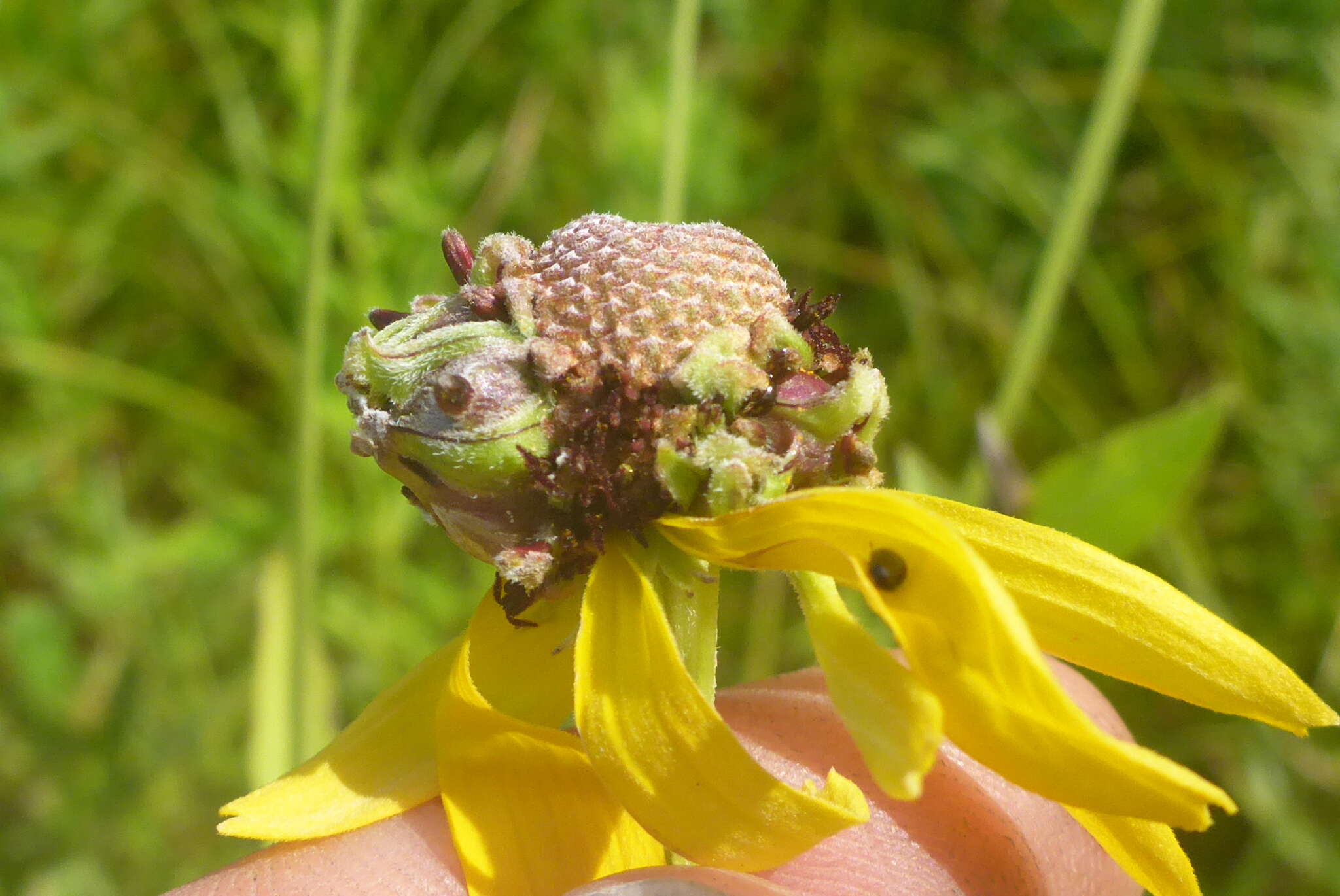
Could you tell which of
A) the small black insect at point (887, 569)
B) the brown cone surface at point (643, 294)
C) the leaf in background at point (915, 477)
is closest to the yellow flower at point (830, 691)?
the small black insect at point (887, 569)

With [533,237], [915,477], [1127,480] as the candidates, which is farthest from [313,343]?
[533,237]

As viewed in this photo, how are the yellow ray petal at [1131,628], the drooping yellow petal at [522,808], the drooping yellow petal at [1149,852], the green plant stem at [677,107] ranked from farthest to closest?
the green plant stem at [677,107], the drooping yellow petal at [522,808], the drooping yellow petal at [1149,852], the yellow ray petal at [1131,628]

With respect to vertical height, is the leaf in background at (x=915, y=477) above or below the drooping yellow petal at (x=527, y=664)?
above

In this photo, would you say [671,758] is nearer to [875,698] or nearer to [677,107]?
[875,698]

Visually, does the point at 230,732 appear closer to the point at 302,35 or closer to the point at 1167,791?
the point at 302,35

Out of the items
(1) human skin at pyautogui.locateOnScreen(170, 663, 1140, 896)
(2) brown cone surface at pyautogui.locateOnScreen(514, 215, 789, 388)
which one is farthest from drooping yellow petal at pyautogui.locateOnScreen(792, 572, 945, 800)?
(1) human skin at pyautogui.locateOnScreen(170, 663, 1140, 896)

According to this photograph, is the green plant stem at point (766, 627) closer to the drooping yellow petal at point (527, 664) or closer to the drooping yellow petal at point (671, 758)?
the drooping yellow petal at point (527, 664)

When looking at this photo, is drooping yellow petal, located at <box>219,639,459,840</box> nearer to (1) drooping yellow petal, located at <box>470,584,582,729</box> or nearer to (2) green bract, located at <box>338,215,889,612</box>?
(1) drooping yellow petal, located at <box>470,584,582,729</box>

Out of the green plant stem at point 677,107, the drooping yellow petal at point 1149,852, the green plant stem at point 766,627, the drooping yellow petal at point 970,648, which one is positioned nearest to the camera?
the drooping yellow petal at point 970,648
